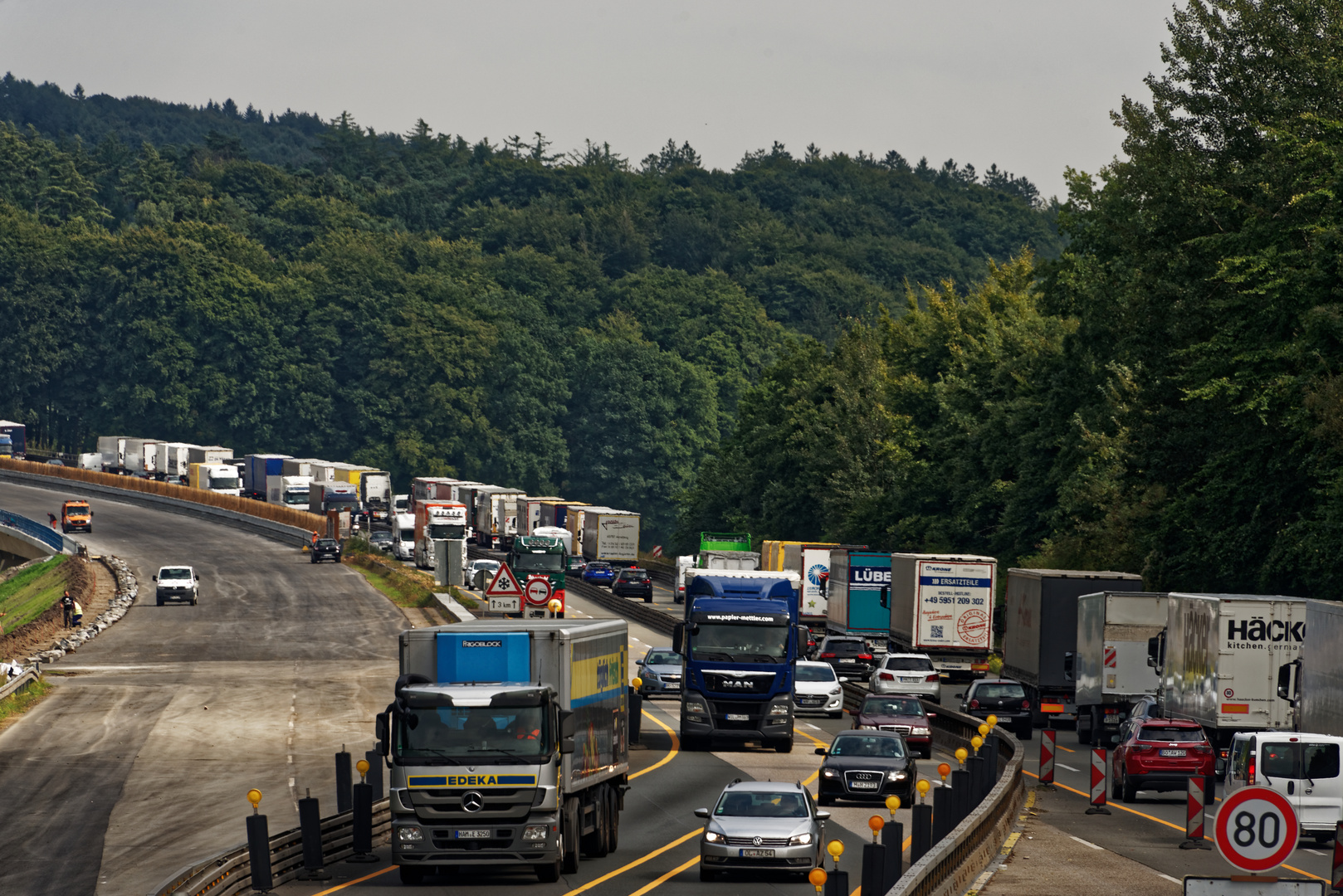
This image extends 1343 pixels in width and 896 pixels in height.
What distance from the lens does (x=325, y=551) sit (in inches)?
4018

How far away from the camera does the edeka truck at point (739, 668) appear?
39188mm

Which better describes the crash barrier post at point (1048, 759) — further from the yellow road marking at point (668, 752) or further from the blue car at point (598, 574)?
the blue car at point (598, 574)

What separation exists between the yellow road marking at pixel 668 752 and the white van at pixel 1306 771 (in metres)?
13.8

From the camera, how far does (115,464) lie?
Answer: 147125mm

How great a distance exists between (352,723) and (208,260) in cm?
15820

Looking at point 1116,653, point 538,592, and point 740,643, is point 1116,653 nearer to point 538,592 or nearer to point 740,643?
point 740,643

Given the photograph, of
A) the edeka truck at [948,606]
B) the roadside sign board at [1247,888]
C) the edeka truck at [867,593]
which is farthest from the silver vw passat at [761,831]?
the edeka truck at [867,593]

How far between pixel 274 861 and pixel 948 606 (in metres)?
34.8

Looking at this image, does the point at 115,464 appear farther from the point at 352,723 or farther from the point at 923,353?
the point at 352,723

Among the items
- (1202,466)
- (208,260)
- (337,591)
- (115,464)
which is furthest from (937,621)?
(208,260)

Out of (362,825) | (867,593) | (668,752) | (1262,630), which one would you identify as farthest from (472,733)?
(867,593)

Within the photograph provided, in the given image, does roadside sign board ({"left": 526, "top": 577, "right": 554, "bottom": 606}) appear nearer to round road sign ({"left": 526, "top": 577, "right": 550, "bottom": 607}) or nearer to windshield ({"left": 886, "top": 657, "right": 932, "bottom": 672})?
round road sign ({"left": 526, "top": 577, "right": 550, "bottom": 607})

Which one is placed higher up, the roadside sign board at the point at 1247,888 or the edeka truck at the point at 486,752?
the roadside sign board at the point at 1247,888

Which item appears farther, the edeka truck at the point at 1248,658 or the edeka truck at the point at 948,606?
the edeka truck at the point at 948,606
